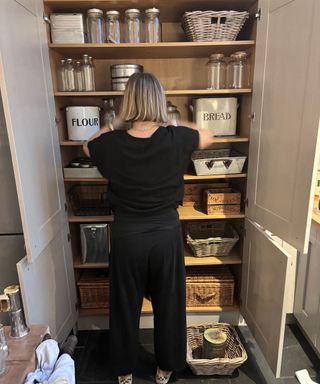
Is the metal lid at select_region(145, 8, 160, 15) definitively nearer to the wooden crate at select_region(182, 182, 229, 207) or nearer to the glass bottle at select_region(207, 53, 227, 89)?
the glass bottle at select_region(207, 53, 227, 89)

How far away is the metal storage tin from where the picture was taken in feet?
6.04

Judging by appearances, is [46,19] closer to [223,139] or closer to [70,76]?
[70,76]

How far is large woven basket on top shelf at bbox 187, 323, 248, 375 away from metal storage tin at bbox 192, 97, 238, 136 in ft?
4.06

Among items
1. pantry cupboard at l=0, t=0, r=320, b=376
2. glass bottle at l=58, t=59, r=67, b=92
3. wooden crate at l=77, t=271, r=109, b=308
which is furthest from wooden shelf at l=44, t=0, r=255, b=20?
wooden crate at l=77, t=271, r=109, b=308

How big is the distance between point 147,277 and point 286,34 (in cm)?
130

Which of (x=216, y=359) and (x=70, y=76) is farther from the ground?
(x=70, y=76)

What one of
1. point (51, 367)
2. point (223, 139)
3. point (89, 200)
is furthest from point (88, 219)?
point (51, 367)

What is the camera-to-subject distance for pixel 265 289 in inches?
65.6

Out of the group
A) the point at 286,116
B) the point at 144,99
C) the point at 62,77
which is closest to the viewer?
the point at 144,99

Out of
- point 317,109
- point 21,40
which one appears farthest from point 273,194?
point 21,40

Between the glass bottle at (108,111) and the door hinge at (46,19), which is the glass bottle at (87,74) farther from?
the door hinge at (46,19)

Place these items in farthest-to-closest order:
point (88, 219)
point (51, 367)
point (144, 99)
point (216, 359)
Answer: point (88, 219) → point (216, 359) → point (144, 99) → point (51, 367)

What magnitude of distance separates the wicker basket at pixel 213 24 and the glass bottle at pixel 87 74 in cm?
59

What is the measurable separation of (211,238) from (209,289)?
0.36 m
